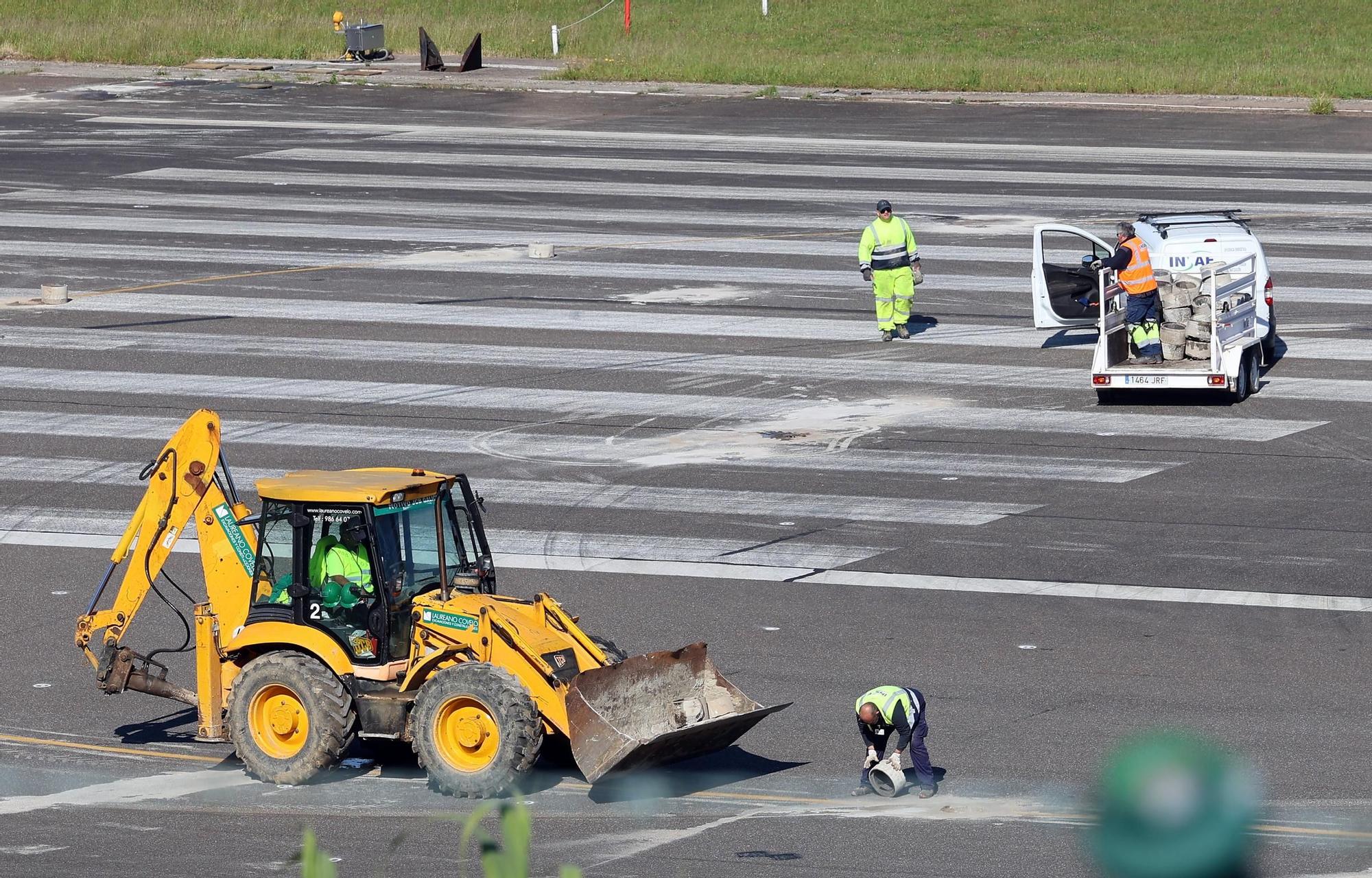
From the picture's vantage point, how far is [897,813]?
918cm

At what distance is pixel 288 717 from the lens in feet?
32.2

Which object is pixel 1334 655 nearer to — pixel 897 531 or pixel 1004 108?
pixel 897 531

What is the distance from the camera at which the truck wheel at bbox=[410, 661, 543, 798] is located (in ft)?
30.1

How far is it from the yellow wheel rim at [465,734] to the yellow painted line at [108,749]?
→ 1609 mm

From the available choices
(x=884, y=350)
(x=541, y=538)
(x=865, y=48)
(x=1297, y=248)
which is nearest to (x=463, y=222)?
(x=884, y=350)

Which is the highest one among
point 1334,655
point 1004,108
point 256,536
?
point 1004,108

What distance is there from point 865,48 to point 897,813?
131 feet

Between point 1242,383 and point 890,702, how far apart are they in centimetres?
1099

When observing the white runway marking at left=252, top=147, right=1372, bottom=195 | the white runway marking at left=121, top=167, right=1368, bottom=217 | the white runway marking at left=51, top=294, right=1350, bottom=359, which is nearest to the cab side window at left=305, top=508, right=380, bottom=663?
the white runway marking at left=51, top=294, right=1350, bottom=359

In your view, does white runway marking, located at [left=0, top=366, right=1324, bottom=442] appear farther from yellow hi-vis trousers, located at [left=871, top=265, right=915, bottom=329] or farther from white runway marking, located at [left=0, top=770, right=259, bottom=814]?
white runway marking, located at [left=0, top=770, right=259, bottom=814]

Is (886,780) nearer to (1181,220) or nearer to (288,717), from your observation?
(288,717)

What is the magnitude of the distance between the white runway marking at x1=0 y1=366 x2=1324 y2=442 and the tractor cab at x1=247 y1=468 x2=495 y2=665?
720 cm

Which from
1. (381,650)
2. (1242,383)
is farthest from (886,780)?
(1242,383)

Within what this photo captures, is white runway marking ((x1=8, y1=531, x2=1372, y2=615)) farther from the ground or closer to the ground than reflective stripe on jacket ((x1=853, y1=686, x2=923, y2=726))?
closer to the ground
